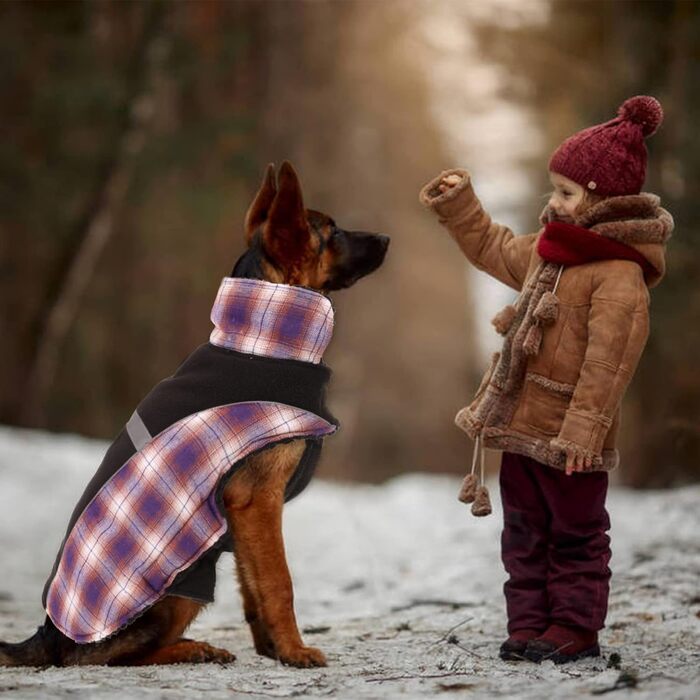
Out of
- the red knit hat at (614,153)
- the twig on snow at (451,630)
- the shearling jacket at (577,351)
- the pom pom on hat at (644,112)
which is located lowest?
the twig on snow at (451,630)

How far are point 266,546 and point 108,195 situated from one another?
998cm

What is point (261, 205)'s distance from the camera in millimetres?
4254

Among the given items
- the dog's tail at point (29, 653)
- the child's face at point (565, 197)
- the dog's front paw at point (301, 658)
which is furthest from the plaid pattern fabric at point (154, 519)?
the child's face at point (565, 197)

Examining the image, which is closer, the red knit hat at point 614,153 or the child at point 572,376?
the child at point 572,376

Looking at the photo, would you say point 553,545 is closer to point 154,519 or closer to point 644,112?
point 154,519

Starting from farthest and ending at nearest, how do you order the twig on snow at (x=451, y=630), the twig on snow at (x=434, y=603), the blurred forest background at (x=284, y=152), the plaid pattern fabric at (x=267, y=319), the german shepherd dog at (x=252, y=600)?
the blurred forest background at (x=284, y=152), the twig on snow at (x=434, y=603), the twig on snow at (x=451, y=630), the plaid pattern fabric at (x=267, y=319), the german shepherd dog at (x=252, y=600)

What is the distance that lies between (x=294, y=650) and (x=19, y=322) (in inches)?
525

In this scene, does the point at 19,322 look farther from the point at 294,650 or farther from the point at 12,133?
the point at 294,650

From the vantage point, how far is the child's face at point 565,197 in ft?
13.1

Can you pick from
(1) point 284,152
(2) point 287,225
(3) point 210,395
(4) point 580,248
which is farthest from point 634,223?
(1) point 284,152

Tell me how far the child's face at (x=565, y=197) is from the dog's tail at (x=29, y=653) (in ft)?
8.96

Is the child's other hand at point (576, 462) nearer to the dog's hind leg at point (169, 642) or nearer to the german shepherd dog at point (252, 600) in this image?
the german shepherd dog at point (252, 600)

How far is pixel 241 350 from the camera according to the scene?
3850mm

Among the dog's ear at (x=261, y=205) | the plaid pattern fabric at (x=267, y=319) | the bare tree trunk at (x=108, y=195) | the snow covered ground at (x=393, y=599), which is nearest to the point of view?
the snow covered ground at (x=393, y=599)
